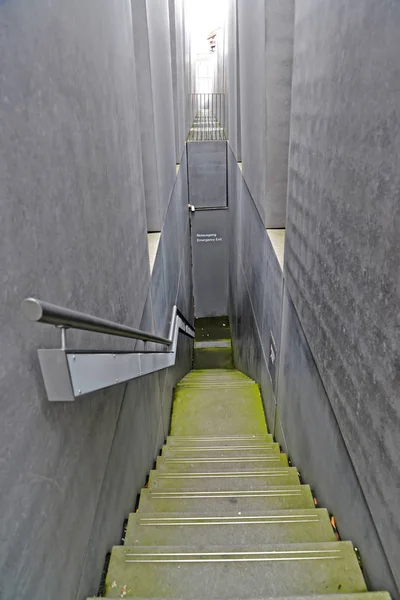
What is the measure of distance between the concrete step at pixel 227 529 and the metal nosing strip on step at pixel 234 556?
182 millimetres

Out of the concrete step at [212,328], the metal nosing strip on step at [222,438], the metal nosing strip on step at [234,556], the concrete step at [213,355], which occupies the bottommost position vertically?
the concrete step at [213,355]

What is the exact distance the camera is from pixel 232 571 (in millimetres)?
1908

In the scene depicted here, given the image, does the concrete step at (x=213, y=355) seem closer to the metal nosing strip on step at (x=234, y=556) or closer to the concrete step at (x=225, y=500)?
the concrete step at (x=225, y=500)

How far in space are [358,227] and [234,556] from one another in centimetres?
158

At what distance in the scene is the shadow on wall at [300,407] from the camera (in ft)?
6.07

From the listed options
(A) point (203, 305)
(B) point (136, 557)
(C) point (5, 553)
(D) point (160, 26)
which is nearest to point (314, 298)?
(B) point (136, 557)

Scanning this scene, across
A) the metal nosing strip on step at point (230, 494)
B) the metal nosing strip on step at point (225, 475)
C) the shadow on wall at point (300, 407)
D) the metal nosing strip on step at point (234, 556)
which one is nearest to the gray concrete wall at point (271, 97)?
the shadow on wall at point (300, 407)

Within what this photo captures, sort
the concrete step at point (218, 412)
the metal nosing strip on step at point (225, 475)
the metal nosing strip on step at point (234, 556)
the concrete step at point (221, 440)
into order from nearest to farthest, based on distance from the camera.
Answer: the metal nosing strip on step at point (234, 556)
the metal nosing strip on step at point (225, 475)
the concrete step at point (221, 440)
the concrete step at point (218, 412)

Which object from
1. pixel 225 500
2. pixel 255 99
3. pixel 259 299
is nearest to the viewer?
pixel 225 500

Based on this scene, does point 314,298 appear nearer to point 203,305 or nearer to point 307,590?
→ point 307,590

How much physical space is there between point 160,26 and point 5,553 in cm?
523

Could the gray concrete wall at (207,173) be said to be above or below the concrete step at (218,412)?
above

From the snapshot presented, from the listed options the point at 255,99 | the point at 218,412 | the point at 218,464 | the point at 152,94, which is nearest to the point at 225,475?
the point at 218,464

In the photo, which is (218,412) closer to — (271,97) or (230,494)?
(230,494)
